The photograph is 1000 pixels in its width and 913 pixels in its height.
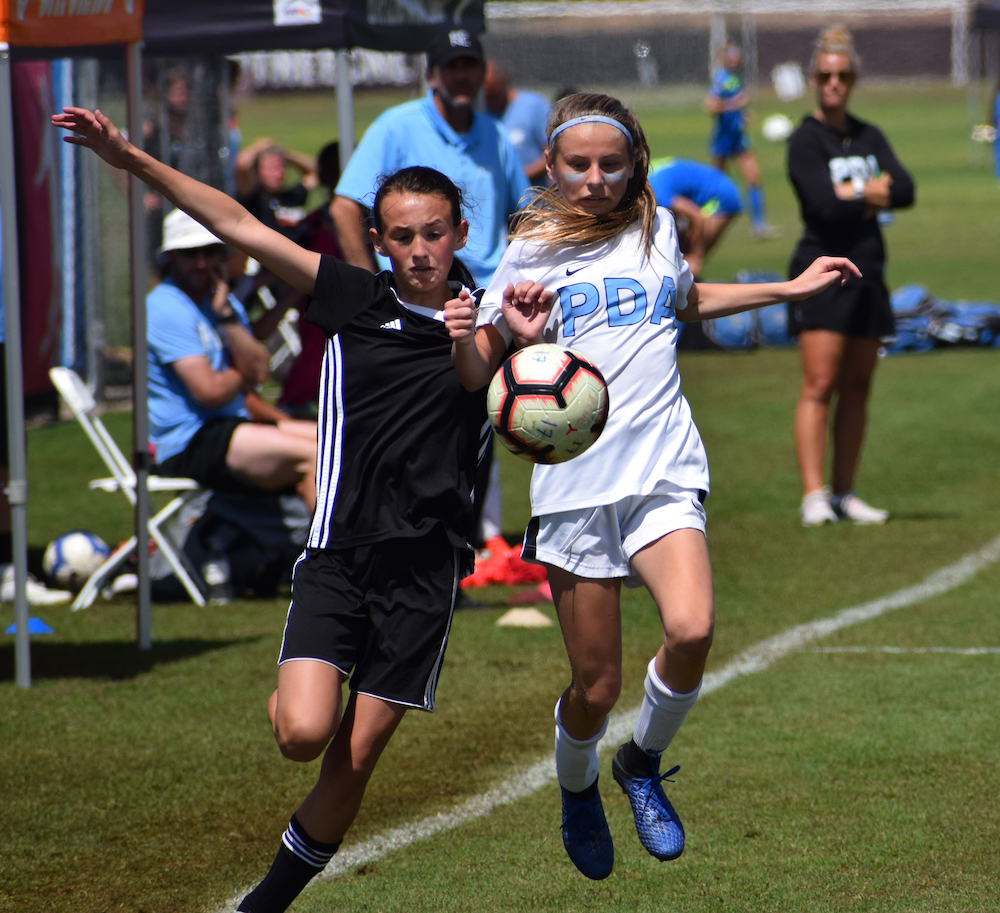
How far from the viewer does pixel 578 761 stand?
393 centimetres

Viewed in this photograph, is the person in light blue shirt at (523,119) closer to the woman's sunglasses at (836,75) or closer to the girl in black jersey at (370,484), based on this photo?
the woman's sunglasses at (836,75)

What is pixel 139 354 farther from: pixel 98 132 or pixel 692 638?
pixel 692 638

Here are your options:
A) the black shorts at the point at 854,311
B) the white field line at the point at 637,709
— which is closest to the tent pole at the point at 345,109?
the black shorts at the point at 854,311

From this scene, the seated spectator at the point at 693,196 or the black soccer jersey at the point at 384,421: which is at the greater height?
the seated spectator at the point at 693,196

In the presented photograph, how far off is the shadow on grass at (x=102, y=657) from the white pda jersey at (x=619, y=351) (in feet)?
9.26

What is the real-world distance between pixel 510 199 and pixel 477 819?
3.56 meters

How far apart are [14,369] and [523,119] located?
8.04 m

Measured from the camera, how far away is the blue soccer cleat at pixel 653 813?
3.76 meters

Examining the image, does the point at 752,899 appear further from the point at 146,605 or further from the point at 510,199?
the point at 510,199

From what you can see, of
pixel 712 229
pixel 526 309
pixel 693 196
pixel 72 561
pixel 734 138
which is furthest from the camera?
pixel 734 138

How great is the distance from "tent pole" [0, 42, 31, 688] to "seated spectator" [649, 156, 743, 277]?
25.5 ft

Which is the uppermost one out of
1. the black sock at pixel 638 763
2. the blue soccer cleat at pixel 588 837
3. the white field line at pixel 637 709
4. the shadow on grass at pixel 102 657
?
the black sock at pixel 638 763

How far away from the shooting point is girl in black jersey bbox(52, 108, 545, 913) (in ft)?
11.4

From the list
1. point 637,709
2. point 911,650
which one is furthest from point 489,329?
point 911,650
